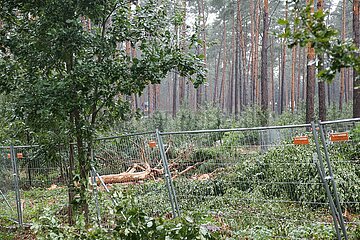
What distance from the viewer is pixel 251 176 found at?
4766 millimetres

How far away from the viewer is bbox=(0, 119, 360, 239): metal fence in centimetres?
425

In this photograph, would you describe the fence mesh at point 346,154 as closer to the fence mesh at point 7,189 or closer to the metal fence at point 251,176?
the metal fence at point 251,176

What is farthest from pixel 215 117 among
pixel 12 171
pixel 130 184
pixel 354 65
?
pixel 354 65

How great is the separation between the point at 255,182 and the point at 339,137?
117 cm

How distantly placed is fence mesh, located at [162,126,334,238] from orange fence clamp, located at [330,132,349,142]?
27 centimetres

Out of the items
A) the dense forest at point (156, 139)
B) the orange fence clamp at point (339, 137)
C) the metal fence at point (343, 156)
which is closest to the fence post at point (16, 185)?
the dense forest at point (156, 139)

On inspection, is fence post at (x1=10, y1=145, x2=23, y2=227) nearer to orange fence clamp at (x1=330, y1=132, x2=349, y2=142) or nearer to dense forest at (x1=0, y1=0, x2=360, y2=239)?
dense forest at (x1=0, y1=0, x2=360, y2=239)

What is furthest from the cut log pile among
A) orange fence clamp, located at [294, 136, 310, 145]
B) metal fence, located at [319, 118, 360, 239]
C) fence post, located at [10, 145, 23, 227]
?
fence post, located at [10, 145, 23, 227]

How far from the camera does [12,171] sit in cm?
810

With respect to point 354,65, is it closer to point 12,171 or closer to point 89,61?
point 89,61

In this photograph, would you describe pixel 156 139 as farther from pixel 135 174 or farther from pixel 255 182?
pixel 255 182

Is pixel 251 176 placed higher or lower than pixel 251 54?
lower

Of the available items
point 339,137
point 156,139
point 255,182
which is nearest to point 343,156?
point 339,137

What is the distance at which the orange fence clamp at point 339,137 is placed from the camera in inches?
152
